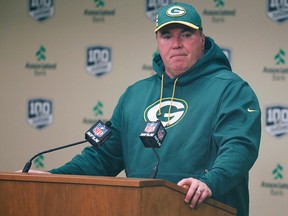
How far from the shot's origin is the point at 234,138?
246cm

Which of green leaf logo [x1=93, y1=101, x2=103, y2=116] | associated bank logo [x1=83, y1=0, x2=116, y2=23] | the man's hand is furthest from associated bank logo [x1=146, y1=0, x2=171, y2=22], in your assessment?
the man's hand

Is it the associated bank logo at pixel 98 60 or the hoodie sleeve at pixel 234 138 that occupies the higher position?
the associated bank logo at pixel 98 60

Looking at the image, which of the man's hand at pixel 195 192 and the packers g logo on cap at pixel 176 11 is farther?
the packers g logo on cap at pixel 176 11

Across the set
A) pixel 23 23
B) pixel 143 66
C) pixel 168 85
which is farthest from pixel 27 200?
pixel 23 23

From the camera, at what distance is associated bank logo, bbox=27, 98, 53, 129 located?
15.7 feet

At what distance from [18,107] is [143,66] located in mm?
911

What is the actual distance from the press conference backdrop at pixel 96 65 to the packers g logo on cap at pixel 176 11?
1645mm

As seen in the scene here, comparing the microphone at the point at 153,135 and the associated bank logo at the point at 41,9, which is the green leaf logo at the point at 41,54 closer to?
the associated bank logo at the point at 41,9

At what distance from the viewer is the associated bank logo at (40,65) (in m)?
4.83

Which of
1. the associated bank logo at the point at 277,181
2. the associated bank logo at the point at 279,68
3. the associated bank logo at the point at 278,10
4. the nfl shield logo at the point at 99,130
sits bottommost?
the associated bank logo at the point at 277,181

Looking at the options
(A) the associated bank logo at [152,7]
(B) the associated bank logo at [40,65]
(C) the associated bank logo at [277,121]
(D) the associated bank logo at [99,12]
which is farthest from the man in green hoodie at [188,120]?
(B) the associated bank logo at [40,65]

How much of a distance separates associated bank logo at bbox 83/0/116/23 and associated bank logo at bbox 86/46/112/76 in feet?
0.64

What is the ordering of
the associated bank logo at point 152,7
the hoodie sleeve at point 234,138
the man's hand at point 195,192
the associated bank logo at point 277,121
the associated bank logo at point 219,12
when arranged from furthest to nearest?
the associated bank logo at point 152,7, the associated bank logo at point 219,12, the associated bank logo at point 277,121, the hoodie sleeve at point 234,138, the man's hand at point 195,192

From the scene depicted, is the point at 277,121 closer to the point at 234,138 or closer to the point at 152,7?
the point at 152,7
